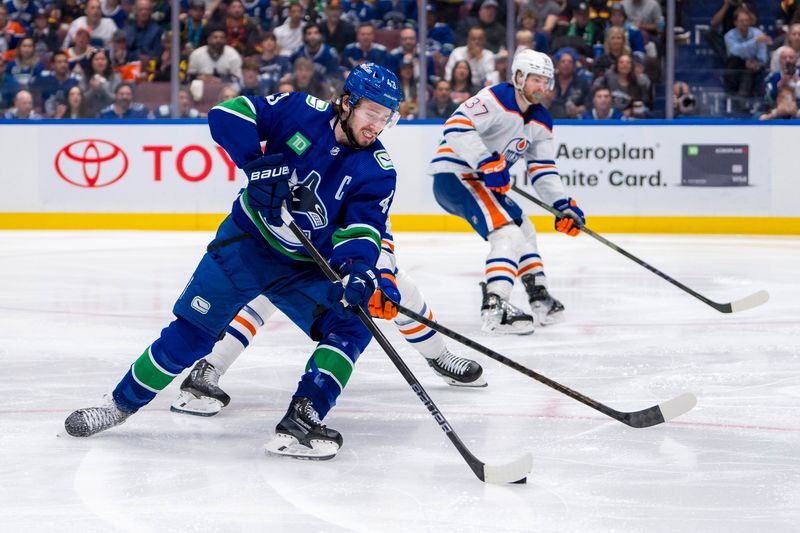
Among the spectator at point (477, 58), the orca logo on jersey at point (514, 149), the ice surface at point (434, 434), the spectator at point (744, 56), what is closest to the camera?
the ice surface at point (434, 434)

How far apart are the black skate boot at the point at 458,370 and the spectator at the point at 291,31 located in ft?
19.1

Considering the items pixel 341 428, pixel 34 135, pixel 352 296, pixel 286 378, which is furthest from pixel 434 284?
pixel 34 135

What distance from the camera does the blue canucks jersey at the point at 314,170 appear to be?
2.73m

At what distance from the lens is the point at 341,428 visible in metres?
2.96

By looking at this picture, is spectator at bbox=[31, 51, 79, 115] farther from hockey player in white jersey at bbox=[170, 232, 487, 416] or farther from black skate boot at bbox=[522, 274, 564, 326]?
hockey player in white jersey at bbox=[170, 232, 487, 416]

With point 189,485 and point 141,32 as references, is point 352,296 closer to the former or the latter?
point 189,485

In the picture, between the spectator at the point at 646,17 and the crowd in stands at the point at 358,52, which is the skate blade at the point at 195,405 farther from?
the spectator at the point at 646,17

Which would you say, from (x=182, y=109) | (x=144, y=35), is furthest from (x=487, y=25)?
(x=144, y=35)

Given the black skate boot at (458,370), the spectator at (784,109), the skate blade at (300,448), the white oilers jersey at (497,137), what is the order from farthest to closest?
the spectator at (784,109) → the white oilers jersey at (497,137) → the black skate boot at (458,370) → the skate blade at (300,448)

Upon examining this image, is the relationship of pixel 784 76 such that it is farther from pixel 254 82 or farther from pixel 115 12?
pixel 115 12

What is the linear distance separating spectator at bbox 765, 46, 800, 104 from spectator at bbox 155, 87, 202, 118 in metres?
4.11

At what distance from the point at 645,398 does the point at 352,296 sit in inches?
46.2

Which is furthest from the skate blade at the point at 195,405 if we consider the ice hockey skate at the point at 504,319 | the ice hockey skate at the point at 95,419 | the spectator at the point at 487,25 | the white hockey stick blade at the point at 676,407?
the spectator at the point at 487,25

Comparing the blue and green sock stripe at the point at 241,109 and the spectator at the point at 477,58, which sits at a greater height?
the blue and green sock stripe at the point at 241,109
